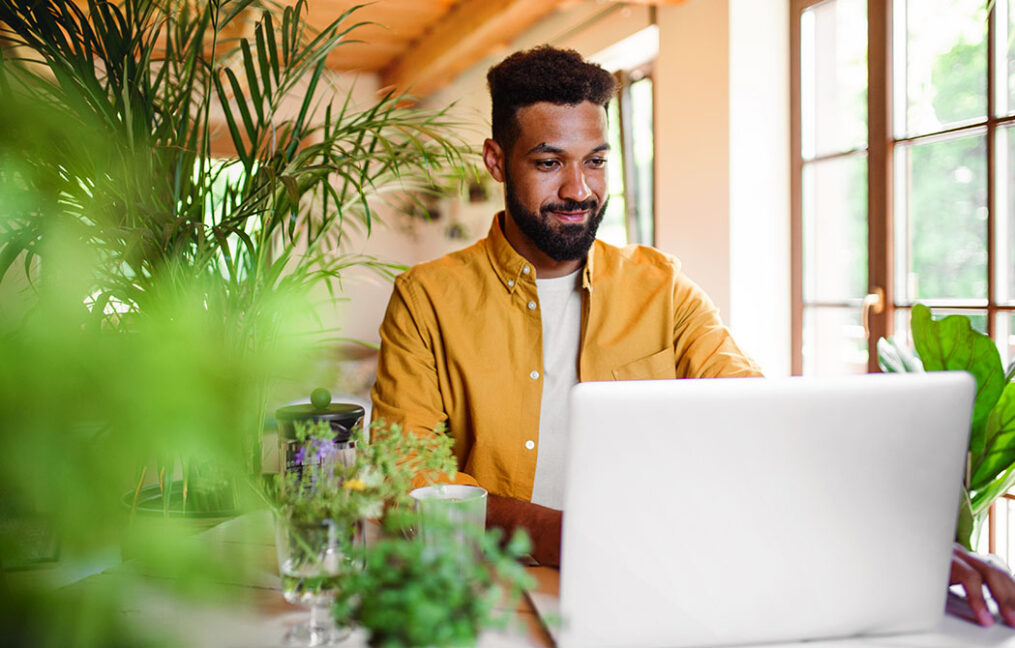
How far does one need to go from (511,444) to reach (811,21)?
94.0 inches

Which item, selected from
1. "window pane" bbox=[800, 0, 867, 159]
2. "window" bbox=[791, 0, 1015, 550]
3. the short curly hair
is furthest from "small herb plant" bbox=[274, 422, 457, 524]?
"window pane" bbox=[800, 0, 867, 159]

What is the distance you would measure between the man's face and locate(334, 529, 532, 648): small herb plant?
3.56ft

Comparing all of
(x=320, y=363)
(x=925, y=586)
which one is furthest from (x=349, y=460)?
(x=925, y=586)

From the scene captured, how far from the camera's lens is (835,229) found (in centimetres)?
296

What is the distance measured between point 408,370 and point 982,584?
985mm

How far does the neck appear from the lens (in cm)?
161

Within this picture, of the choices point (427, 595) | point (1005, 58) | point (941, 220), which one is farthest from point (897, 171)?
point (427, 595)

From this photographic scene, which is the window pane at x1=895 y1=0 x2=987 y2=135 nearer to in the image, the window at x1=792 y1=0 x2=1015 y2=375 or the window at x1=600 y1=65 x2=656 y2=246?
the window at x1=792 y1=0 x2=1015 y2=375

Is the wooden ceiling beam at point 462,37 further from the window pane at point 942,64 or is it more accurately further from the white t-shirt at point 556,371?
the white t-shirt at point 556,371

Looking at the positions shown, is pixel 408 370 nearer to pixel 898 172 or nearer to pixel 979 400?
pixel 979 400

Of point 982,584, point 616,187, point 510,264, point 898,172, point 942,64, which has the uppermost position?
point 942,64

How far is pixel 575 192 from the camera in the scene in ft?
4.99

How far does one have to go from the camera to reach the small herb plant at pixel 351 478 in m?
0.69

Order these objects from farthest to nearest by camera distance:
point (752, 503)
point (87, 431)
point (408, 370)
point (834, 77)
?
1. point (834, 77)
2. point (408, 370)
3. point (752, 503)
4. point (87, 431)
